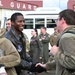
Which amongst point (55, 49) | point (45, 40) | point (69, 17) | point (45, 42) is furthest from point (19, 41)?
point (45, 42)

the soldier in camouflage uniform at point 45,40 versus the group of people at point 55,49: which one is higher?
the group of people at point 55,49

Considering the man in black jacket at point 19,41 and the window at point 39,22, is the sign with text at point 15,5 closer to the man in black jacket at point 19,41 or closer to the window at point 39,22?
the window at point 39,22

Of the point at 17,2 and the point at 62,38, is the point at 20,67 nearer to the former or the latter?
the point at 62,38

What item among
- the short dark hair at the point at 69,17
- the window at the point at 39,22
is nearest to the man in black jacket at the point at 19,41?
the short dark hair at the point at 69,17

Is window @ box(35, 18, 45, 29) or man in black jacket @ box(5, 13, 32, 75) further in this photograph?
window @ box(35, 18, 45, 29)

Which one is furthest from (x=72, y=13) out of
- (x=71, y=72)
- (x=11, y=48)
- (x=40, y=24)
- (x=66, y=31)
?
(x=40, y=24)

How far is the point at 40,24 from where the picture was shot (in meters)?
20.7

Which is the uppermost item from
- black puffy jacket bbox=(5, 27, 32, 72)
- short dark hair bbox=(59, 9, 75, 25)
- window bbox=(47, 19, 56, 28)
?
short dark hair bbox=(59, 9, 75, 25)

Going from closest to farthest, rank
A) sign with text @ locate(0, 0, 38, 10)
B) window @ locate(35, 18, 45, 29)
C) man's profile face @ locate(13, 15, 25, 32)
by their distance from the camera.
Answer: man's profile face @ locate(13, 15, 25, 32)
window @ locate(35, 18, 45, 29)
sign with text @ locate(0, 0, 38, 10)

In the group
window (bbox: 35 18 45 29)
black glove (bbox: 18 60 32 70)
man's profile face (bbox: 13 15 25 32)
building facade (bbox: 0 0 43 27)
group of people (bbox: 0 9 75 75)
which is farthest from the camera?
building facade (bbox: 0 0 43 27)

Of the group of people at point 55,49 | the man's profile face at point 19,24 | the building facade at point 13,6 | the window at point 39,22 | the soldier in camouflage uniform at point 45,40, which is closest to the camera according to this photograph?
the group of people at point 55,49

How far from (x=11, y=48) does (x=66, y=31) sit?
883 mm

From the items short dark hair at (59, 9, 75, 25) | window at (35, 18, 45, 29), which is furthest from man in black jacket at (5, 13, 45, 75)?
window at (35, 18, 45, 29)

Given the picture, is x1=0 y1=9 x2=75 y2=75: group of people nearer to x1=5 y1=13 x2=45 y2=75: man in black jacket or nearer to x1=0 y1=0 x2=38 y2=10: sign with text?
x1=5 y1=13 x2=45 y2=75: man in black jacket
